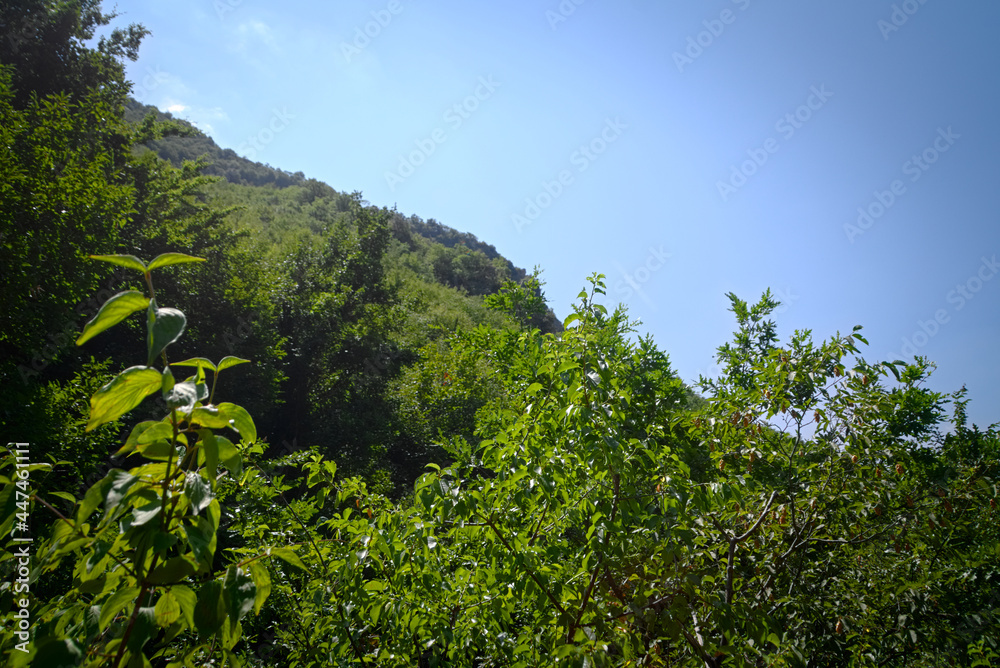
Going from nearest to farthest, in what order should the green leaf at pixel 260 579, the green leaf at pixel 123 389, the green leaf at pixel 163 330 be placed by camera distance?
the green leaf at pixel 163 330, the green leaf at pixel 123 389, the green leaf at pixel 260 579

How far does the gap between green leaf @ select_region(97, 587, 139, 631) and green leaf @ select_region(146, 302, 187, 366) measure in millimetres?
376

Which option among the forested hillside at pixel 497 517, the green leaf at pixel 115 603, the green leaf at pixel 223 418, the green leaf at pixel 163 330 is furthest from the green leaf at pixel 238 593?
the green leaf at pixel 163 330

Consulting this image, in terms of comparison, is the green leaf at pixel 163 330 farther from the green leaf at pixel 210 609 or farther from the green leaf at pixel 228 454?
the green leaf at pixel 210 609

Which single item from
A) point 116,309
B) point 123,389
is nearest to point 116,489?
point 123,389

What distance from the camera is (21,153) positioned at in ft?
23.2

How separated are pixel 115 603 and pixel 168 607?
0.08 meters

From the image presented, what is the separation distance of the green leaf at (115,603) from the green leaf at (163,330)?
376mm

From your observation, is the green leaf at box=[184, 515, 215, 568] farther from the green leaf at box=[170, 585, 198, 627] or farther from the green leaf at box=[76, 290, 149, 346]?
the green leaf at box=[76, 290, 149, 346]

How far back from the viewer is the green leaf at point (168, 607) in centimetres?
74

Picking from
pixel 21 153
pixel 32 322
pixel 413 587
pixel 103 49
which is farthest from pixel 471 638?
pixel 103 49

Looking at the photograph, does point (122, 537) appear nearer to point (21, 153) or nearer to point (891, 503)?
point (891, 503)

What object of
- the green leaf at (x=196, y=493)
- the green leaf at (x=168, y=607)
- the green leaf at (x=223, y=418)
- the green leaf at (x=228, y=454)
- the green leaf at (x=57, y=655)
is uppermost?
the green leaf at (x=223, y=418)

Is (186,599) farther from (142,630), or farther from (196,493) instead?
(196,493)

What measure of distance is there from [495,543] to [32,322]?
27.4 feet
